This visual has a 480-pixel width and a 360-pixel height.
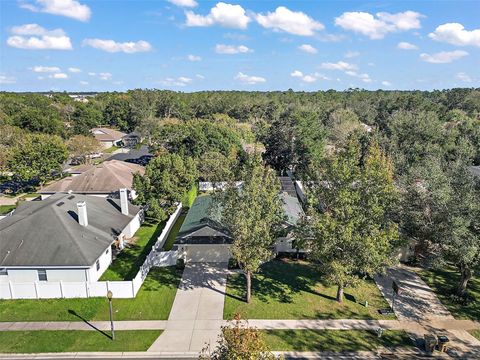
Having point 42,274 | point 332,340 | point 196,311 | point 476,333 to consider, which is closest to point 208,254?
point 196,311

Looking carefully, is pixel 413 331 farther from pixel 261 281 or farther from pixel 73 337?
pixel 73 337

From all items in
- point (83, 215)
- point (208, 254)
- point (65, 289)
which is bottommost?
point (65, 289)

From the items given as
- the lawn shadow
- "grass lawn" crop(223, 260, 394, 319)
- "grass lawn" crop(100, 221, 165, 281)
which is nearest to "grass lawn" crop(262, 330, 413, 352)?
"grass lawn" crop(223, 260, 394, 319)

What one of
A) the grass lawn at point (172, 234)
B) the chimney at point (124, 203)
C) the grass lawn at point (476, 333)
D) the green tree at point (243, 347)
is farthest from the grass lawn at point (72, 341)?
the grass lawn at point (476, 333)

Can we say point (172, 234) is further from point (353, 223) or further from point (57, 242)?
point (353, 223)

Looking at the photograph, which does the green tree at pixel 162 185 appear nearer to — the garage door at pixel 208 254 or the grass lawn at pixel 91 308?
the garage door at pixel 208 254

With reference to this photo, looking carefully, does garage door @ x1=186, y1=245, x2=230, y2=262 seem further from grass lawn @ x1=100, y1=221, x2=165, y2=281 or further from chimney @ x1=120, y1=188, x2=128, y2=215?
chimney @ x1=120, y1=188, x2=128, y2=215

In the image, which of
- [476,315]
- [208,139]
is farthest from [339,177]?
[208,139]
